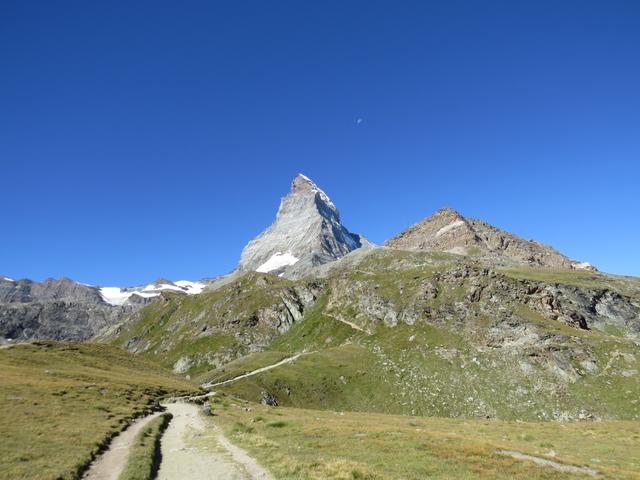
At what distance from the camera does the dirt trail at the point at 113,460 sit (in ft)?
85.9

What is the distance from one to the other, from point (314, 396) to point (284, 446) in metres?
97.8

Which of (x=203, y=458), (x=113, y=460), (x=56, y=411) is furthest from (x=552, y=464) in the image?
(x=56, y=411)

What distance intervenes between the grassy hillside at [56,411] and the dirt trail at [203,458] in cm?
513

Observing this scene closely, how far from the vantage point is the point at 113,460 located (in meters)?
29.6

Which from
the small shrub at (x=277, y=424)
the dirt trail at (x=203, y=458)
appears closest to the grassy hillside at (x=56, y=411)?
the dirt trail at (x=203, y=458)

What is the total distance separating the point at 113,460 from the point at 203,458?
5.92m

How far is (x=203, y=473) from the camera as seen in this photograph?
26172 mm

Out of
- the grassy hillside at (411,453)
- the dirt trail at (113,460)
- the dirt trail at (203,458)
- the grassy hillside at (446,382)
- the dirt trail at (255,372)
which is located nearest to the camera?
the grassy hillside at (411,453)

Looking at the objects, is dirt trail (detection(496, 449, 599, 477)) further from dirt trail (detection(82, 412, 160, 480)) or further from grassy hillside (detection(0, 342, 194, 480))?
grassy hillside (detection(0, 342, 194, 480))

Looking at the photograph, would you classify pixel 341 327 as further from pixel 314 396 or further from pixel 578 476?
pixel 578 476

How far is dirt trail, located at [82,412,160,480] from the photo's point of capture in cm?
2618

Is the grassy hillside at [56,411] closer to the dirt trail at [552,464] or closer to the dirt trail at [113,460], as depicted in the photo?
the dirt trail at [113,460]

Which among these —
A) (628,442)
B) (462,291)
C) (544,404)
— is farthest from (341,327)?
(628,442)

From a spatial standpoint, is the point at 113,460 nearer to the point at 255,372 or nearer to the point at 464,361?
the point at 255,372
